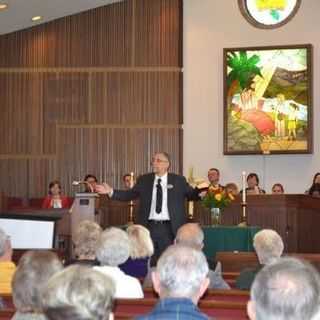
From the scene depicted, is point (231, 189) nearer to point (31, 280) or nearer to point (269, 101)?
point (269, 101)

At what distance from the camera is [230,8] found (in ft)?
48.6

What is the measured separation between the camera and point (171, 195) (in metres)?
8.84

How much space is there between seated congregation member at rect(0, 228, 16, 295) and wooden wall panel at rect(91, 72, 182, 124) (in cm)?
973

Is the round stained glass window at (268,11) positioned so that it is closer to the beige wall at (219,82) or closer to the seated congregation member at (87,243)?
the beige wall at (219,82)

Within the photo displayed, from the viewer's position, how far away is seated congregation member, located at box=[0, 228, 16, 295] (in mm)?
4941

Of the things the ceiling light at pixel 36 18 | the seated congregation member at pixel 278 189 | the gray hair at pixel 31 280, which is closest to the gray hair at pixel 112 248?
the gray hair at pixel 31 280

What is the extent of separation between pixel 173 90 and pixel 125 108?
97 centimetres

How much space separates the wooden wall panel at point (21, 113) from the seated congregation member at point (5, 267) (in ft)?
32.4

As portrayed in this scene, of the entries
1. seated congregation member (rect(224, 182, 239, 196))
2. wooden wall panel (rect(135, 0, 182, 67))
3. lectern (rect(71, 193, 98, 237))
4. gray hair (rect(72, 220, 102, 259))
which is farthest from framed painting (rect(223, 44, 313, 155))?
gray hair (rect(72, 220, 102, 259))

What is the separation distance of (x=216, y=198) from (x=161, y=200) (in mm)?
1382

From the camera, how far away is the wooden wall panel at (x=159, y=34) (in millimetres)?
14859

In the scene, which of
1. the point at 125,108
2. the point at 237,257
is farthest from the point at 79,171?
the point at 237,257

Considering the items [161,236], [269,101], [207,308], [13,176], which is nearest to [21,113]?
[13,176]

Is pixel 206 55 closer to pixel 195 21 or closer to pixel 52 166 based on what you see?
pixel 195 21
